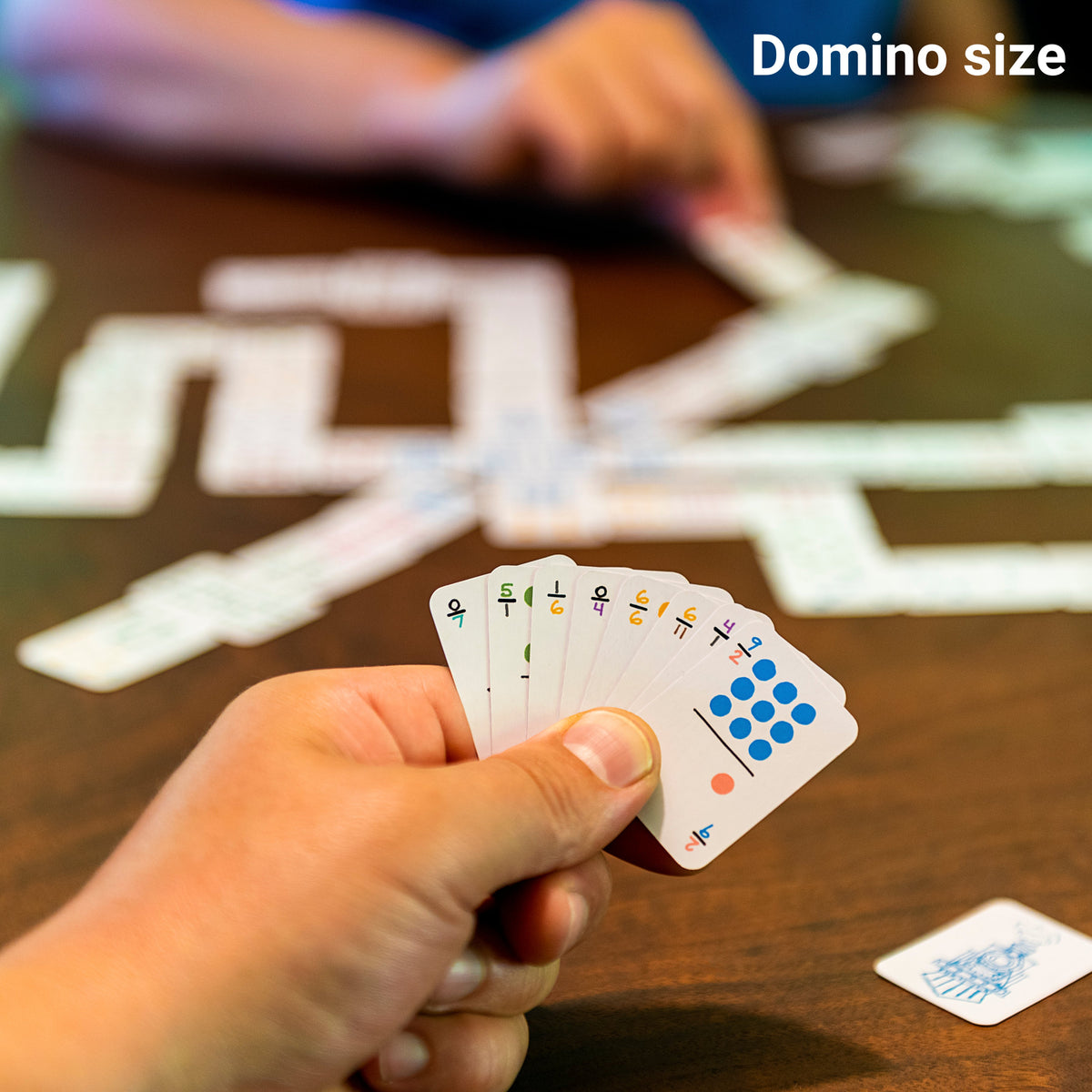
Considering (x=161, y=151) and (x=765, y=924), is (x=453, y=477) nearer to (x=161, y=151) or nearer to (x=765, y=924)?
(x=765, y=924)

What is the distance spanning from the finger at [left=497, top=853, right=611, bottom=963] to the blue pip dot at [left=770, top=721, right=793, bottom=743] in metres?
0.11

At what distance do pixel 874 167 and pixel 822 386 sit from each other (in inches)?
31.7

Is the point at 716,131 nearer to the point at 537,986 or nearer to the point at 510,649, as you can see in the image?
the point at 510,649

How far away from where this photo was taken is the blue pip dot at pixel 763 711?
0.64 m

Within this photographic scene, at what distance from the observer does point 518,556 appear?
1.07 m

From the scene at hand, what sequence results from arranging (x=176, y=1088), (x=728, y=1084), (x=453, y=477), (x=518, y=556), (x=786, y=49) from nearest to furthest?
1. (x=176, y=1088)
2. (x=728, y=1084)
3. (x=518, y=556)
4. (x=453, y=477)
5. (x=786, y=49)

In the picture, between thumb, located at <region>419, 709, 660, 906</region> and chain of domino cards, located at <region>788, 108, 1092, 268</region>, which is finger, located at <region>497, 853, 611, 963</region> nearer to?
thumb, located at <region>419, 709, 660, 906</region>

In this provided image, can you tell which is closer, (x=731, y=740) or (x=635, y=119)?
(x=731, y=740)

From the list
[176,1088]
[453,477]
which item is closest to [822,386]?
[453,477]

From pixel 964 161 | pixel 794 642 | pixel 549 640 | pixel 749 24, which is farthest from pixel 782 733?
pixel 749 24

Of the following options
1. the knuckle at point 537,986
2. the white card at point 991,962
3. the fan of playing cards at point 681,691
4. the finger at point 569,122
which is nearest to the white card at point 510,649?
the fan of playing cards at point 681,691

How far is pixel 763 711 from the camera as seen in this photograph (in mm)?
643

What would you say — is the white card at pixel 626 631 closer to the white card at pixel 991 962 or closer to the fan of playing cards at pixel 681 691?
the fan of playing cards at pixel 681 691

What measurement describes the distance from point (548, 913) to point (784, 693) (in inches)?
6.1
